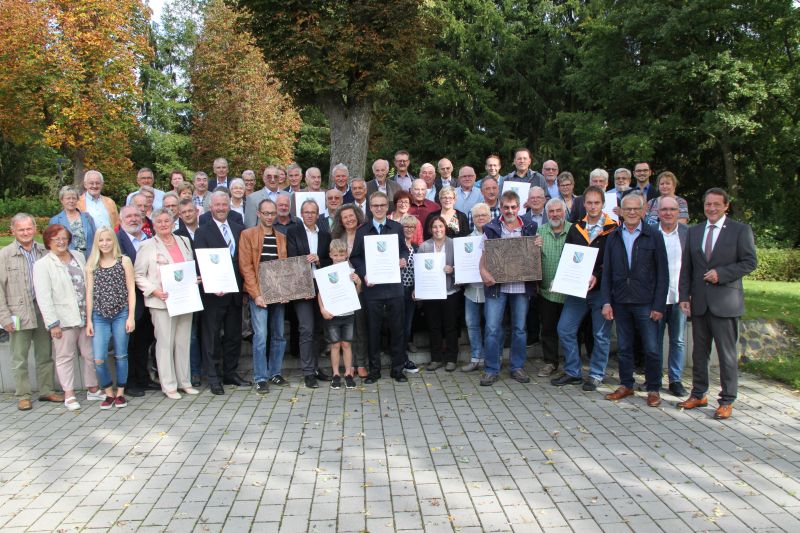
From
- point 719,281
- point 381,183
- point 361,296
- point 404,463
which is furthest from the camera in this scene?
point 381,183

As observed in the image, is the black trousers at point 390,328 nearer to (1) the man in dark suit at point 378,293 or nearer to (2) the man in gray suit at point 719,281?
(1) the man in dark suit at point 378,293

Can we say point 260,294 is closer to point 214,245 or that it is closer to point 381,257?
point 214,245

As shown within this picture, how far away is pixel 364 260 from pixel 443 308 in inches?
50.8

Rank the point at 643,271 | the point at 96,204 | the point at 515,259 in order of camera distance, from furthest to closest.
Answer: the point at 96,204 < the point at 515,259 < the point at 643,271

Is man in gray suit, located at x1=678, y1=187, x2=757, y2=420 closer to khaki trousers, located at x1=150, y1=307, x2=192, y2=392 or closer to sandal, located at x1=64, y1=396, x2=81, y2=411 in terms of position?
khaki trousers, located at x1=150, y1=307, x2=192, y2=392

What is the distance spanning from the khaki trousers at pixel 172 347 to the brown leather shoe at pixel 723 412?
5.87m

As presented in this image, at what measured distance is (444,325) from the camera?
8070 mm

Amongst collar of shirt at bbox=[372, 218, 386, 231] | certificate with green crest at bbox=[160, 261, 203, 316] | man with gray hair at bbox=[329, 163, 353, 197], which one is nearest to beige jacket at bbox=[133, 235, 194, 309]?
certificate with green crest at bbox=[160, 261, 203, 316]

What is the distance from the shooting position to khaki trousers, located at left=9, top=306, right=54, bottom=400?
6.96 meters

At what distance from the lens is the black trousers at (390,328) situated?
7555mm

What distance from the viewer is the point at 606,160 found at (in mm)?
22422

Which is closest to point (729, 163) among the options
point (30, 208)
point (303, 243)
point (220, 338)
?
point (303, 243)

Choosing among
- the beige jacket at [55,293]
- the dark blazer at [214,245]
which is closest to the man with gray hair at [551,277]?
the dark blazer at [214,245]

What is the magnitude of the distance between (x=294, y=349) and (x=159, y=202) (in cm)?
307
